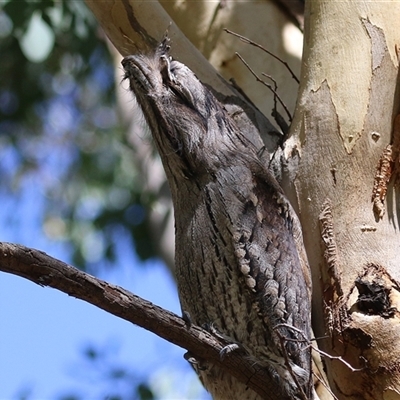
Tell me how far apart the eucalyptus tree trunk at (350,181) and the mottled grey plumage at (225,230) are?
88 millimetres

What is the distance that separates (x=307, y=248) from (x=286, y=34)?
1.43m

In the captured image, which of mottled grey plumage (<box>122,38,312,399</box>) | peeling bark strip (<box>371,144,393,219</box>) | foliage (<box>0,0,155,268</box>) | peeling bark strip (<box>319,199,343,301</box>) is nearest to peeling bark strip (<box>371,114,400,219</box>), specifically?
peeling bark strip (<box>371,144,393,219</box>)

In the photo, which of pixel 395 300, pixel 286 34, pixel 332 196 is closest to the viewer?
pixel 395 300

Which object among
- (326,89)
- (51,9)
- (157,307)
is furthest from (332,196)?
(51,9)

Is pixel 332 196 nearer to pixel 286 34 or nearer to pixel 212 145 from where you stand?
pixel 212 145

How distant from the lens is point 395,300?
2.14 metres

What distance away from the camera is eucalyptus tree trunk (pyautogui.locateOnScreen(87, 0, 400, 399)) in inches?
84.2

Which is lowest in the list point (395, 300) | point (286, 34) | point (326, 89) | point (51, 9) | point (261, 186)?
point (395, 300)

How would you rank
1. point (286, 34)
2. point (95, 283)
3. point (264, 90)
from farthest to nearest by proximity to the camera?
point (286, 34), point (264, 90), point (95, 283)

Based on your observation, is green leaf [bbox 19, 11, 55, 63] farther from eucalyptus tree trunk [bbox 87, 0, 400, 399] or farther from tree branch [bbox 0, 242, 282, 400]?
tree branch [bbox 0, 242, 282, 400]

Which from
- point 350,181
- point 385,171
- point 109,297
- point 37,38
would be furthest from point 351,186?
point 37,38

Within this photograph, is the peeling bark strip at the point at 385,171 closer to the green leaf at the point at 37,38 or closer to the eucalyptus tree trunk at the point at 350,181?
the eucalyptus tree trunk at the point at 350,181

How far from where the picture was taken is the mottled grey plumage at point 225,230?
228 centimetres

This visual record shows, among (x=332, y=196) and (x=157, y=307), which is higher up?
(x=332, y=196)
